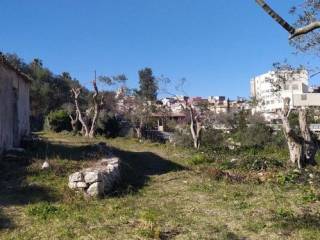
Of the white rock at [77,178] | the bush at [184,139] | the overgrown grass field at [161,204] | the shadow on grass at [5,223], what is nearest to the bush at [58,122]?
the bush at [184,139]

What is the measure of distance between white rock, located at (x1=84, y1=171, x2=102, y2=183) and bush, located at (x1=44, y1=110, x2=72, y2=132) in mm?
27772

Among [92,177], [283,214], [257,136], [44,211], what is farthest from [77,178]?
[257,136]

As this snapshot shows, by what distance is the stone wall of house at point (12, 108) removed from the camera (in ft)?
59.5

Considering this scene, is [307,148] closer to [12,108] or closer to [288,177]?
[288,177]

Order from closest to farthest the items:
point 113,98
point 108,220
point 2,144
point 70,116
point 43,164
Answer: point 108,220 < point 43,164 < point 2,144 < point 70,116 < point 113,98

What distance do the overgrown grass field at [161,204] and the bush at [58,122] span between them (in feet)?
70.9

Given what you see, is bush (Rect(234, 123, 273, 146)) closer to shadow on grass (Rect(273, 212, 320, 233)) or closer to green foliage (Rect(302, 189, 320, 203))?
green foliage (Rect(302, 189, 320, 203))

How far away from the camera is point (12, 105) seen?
20.7 metres

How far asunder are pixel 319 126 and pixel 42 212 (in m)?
29.2

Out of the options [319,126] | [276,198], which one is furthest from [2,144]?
[319,126]

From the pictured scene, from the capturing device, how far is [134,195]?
40.9ft

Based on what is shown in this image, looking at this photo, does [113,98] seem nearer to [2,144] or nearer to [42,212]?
[2,144]

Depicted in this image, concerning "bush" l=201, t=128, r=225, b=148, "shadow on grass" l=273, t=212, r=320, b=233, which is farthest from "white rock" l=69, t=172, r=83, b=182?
"bush" l=201, t=128, r=225, b=148

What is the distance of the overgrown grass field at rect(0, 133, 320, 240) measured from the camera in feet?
28.5
